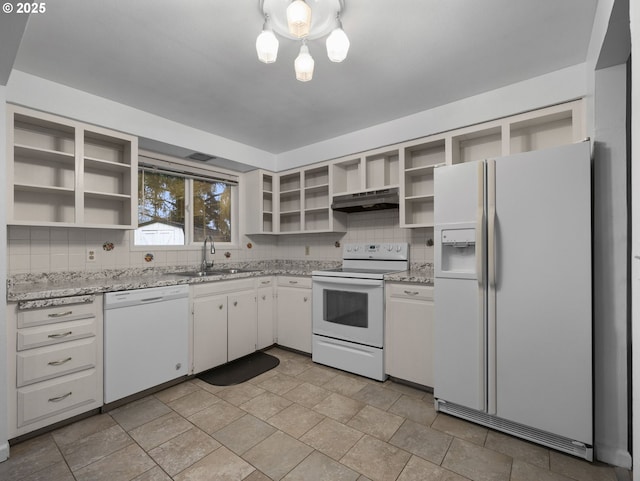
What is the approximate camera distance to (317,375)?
2.80m

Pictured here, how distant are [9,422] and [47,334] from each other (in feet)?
1.58

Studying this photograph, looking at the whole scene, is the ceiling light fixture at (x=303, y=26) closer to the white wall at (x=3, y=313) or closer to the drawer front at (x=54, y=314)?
the white wall at (x=3, y=313)

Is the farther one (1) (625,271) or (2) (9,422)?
(2) (9,422)

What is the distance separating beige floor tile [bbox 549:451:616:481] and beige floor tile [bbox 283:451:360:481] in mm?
1049

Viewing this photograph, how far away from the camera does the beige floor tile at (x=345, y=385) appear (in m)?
2.50

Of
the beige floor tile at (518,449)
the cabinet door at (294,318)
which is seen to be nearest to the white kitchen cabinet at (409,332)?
the beige floor tile at (518,449)

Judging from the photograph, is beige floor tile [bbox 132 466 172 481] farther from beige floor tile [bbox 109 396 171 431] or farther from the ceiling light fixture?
the ceiling light fixture

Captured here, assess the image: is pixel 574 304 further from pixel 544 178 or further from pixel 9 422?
pixel 9 422

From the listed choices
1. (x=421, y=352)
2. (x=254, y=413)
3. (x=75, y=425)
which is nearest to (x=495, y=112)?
(x=421, y=352)

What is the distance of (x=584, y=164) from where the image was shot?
1690 mm

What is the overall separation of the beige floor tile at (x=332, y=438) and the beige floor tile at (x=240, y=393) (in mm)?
643

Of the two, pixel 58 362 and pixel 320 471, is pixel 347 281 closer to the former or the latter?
pixel 320 471

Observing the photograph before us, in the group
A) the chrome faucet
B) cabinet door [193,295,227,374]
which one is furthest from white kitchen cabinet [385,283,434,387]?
the chrome faucet

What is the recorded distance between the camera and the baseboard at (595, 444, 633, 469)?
161 cm
